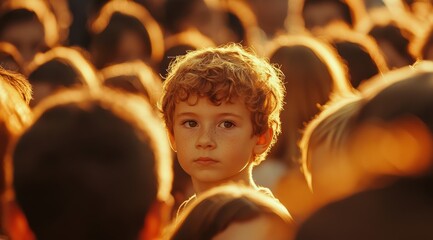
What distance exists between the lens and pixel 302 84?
22.9 feet

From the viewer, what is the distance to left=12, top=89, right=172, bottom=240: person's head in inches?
124

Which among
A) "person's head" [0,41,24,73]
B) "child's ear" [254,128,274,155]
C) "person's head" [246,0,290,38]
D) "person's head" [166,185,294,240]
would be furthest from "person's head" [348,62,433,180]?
"person's head" [246,0,290,38]

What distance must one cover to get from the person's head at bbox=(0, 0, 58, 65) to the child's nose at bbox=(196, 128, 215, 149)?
5492 mm

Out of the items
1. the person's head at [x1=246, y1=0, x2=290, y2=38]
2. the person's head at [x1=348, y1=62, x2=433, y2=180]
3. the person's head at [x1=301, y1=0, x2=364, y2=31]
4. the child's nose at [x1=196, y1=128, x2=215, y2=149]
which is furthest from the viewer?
the person's head at [x1=246, y1=0, x2=290, y2=38]

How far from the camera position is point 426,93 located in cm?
Result: 310

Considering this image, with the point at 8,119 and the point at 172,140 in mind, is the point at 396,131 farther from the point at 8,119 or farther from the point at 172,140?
the point at 172,140

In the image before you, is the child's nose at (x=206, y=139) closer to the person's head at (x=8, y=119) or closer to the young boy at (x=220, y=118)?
the young boy at (x=220, y=118)

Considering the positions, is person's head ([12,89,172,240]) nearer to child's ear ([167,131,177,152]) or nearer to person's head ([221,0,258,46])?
child's ear ([167,131,177,152])

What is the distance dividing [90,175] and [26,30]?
8.16 metres

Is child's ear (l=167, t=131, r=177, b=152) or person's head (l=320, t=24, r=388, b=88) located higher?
person's head (l=320, t=24, r=388, b=88)

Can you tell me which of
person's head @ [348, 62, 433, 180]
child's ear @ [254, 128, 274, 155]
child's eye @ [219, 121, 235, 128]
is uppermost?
person's head @ [348, 62, 433, 180]

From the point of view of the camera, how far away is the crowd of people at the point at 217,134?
121 inches

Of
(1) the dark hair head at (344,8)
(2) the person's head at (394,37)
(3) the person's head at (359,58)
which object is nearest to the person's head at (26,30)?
(1) the dark hair head at (344,8)

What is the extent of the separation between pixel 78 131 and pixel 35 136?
0.12 meters
